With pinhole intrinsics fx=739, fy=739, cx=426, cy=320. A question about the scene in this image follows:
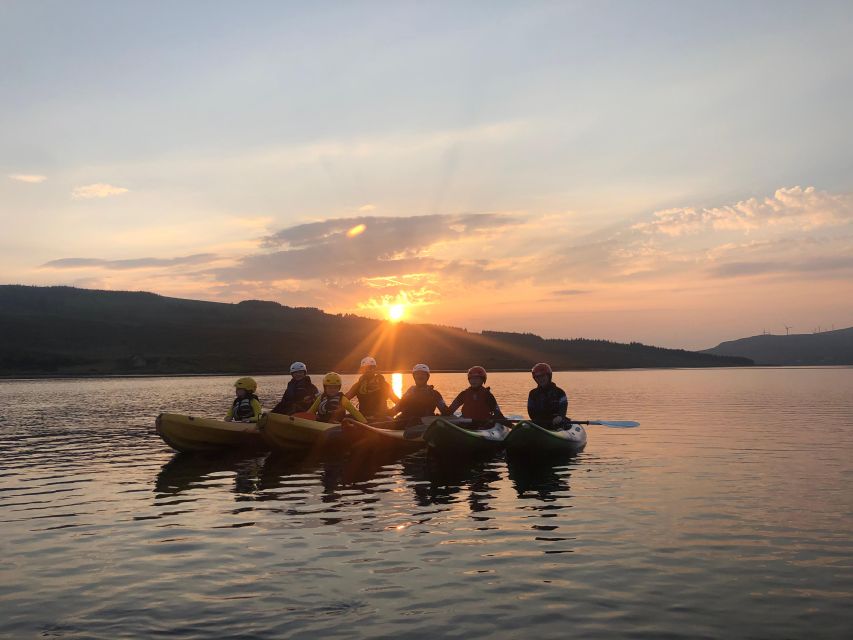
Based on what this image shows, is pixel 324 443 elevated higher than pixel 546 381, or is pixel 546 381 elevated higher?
pixel 546 381

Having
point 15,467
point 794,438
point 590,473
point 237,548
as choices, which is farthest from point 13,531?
point 794,438

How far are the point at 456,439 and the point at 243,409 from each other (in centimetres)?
842

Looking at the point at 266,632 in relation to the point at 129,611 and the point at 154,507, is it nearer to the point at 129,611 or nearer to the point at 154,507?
the point at 129,611

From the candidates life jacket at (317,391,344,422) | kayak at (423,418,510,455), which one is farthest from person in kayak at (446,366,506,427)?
life jacket at (317,391,344,422)

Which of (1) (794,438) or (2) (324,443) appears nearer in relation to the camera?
(2) (324,443)

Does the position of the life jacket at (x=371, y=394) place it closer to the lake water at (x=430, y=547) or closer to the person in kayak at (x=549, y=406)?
the lake water at (x=430, y=547)

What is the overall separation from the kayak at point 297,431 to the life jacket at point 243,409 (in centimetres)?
282

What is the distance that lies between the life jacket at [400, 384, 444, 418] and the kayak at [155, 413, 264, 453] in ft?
16.0

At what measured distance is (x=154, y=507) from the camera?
15.4m

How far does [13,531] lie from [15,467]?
9.88 metres

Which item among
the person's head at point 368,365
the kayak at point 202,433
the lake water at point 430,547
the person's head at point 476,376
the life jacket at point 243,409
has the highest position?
the person's head at point 368,365

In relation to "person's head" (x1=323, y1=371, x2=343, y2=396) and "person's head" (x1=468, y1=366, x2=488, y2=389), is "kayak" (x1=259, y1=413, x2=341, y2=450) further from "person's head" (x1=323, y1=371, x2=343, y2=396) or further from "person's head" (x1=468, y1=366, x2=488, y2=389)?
"person's head" (x1=468, y1=366, x2=488, y2=389)

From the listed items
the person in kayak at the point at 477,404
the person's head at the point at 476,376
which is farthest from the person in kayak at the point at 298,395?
the person's head at the point at 476,376

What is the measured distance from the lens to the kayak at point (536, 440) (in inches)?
842
